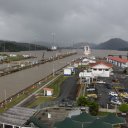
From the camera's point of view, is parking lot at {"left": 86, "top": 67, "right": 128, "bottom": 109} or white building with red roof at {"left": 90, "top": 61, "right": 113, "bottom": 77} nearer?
parking lot at {"left": 86, "top": 67, "right": 128, "bottom": 109}

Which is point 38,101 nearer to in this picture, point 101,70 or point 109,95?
point 109,95

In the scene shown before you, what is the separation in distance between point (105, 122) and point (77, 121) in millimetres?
1070

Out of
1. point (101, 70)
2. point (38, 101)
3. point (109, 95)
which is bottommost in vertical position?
point (38, 101)

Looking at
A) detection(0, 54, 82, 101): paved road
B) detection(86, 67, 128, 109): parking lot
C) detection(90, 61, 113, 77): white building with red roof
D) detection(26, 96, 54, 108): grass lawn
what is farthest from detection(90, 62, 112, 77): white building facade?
detection(26, 96, 54, 108): grass lawn

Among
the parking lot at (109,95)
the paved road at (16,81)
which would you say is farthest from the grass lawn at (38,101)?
the parking lot at (109,95)

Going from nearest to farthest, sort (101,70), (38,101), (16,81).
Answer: (38,101) < (101,70) < (16,81)

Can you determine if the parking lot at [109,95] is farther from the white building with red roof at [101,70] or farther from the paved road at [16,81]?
the paved road at [16,81]

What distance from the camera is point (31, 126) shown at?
12.3 metres

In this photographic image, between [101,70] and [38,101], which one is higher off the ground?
[101,70]

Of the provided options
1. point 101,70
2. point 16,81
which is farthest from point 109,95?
point 16,81

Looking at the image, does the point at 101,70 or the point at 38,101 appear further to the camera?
the point at 101,70

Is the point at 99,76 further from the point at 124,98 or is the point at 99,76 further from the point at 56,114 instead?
the point at 56,114

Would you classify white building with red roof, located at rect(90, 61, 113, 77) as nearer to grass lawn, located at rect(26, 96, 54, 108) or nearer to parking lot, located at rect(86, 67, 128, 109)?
parking lot, located at rect(86, 67, 128, 109)

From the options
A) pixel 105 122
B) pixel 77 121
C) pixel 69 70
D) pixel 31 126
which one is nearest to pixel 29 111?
pixel 31 126
